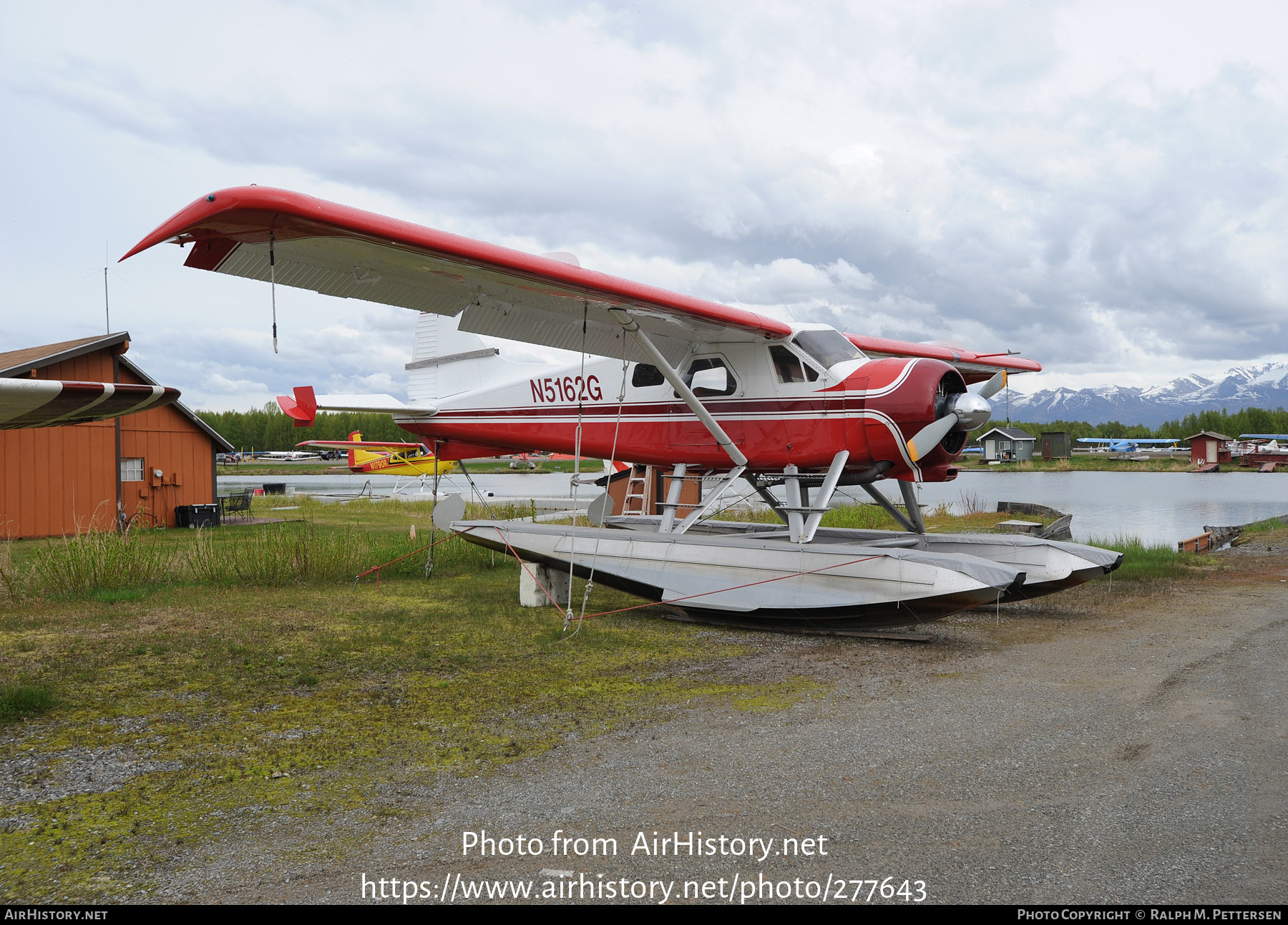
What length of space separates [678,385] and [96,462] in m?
15.4

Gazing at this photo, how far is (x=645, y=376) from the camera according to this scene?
9.91 m

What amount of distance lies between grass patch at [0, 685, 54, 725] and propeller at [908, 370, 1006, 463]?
7.35 meters

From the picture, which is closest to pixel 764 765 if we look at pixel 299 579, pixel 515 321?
pixel 515 321

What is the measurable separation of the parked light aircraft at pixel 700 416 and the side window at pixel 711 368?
0.7 inches

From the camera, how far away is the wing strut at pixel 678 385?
26.5 feet

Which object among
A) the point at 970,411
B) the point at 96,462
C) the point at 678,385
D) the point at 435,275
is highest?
the point at 435,275

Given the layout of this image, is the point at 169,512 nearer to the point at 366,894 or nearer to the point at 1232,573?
the point at 366,894

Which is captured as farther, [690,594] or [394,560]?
[394,560]

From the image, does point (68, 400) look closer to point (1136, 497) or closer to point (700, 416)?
point (700, 416)

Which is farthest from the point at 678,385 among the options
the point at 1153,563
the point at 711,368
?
the point at 1153,563

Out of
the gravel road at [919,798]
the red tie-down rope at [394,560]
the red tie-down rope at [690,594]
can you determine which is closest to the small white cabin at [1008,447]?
the red tie-down rope at [394,560]

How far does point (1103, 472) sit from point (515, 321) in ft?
218

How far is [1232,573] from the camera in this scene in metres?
11.4

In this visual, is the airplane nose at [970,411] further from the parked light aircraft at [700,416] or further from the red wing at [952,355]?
the red wing at [952,355]
